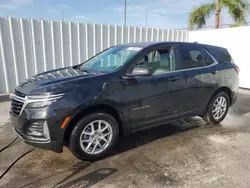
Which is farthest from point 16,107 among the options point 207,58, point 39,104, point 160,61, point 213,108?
point 213,108

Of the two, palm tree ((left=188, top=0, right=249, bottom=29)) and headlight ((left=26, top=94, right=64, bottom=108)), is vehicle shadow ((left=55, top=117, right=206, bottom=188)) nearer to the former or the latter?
headlight ((left=26, top=94, right=64, bottom=108))

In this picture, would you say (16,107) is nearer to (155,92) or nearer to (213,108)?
(155,92)

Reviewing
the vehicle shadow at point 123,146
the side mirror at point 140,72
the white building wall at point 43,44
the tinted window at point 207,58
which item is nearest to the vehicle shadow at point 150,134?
the vehicle shadow at point 123,146

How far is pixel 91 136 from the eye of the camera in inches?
118

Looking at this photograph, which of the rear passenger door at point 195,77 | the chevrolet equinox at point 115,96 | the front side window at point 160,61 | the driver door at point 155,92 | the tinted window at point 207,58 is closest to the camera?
the chevrolet equinox at point 115,96

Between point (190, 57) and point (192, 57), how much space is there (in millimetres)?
61

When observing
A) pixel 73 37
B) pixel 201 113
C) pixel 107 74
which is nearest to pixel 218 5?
pixel 73 37

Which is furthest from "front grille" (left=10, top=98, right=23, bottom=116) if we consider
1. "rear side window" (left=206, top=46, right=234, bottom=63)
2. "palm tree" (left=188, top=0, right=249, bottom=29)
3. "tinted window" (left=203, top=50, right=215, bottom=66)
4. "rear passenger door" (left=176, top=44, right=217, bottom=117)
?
"palm tree" (left=188, top=0, right=249, bottom=29)

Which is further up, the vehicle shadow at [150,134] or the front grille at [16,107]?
the front grille at [16,107]

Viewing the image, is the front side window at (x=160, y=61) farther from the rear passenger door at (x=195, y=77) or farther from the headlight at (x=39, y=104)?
the headlight at (x=39, y=104)

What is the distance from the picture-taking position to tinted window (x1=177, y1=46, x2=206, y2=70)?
3807 millimetres

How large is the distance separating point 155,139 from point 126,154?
0.77 metres

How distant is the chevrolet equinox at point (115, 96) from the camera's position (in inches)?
107

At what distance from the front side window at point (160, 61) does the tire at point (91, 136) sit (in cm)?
106
